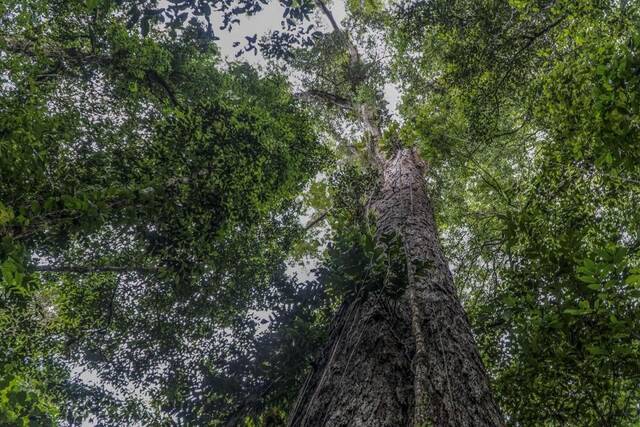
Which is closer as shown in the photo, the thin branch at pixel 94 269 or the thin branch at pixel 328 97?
the thin branch at pixel 94 269

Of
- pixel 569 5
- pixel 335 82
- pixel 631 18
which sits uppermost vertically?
pixel 335 82

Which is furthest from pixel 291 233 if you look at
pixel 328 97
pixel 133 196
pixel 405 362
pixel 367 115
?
pixel 328 97

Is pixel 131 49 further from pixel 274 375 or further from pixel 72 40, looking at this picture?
pixel 274 375

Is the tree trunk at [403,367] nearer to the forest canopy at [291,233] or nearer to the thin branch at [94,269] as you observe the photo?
the forest canopy at [291,233]

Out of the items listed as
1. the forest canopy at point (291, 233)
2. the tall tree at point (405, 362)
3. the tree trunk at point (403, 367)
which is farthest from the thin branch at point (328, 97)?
the tree trunk at point (403, 367)

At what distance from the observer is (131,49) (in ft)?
16.9

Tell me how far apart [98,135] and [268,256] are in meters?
3.40

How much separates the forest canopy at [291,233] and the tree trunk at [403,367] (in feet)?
0.05

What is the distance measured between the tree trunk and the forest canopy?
15 millimetres

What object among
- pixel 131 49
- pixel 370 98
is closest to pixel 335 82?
pixel 370 98

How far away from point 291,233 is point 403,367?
17.3ft

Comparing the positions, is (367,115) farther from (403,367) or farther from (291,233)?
(403,367)

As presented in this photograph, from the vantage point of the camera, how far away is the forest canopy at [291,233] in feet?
8.50

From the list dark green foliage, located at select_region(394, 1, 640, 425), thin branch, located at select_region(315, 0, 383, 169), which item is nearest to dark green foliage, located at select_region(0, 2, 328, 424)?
thin branch, located at select_region(315, 0, 383, 169)
